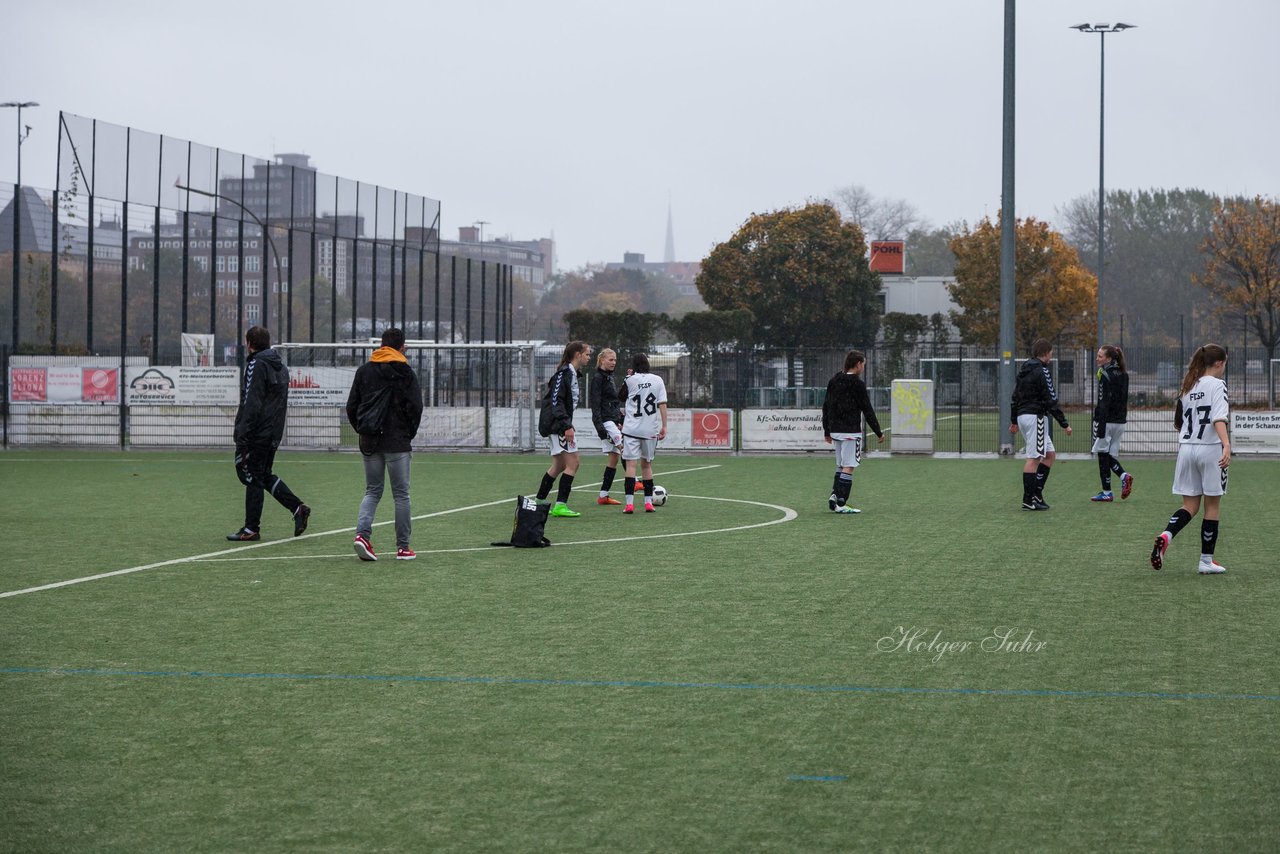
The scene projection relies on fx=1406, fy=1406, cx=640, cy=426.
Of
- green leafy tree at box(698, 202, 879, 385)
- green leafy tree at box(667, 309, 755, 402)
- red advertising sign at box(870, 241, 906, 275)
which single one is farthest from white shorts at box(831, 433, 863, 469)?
red advertising sign at box(870, 241, 906, 275)

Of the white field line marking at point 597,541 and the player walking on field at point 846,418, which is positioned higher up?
the player walking on field at point 846,418

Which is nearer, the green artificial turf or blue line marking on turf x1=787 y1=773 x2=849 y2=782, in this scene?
the green artificial turf

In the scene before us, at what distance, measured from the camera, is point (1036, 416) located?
16.7 m

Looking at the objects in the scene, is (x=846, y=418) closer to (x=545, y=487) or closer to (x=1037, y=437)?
(x=1037, y=437)

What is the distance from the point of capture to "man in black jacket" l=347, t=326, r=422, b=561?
11.4m

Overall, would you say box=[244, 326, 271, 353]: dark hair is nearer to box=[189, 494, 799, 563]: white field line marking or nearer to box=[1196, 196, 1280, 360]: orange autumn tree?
box=[189, 494, 799, 563]: white field line marking

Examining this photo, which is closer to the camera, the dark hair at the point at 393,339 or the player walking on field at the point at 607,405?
the dark hair at the point at 393,339

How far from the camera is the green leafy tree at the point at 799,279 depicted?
207 feet

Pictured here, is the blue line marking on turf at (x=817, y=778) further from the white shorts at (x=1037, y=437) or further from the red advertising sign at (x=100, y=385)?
the red advertising sign at (x=100, y=385)

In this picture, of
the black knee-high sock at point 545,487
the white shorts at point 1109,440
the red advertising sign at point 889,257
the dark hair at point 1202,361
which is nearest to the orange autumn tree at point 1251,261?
the red advertising sign at point 889,257

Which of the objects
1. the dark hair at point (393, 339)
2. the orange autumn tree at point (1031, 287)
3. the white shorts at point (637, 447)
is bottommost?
the white shorts at point (637, 447)

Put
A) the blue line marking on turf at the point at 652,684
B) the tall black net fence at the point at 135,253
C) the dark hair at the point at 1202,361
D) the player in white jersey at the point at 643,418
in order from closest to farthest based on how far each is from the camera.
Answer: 1. the blue line marking on turf at the point at 652,684
2. the dark hair at the point at 1202,361
3. the player in white jersey at the point at 643,418
4. the tall black net fence at the point at 135,253

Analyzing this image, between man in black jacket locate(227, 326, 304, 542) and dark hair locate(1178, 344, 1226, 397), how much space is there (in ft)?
25.5

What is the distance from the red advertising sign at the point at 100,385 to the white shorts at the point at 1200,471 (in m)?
24.3
